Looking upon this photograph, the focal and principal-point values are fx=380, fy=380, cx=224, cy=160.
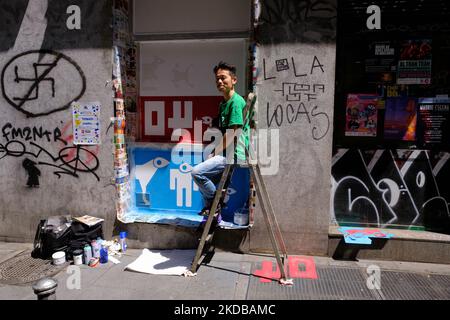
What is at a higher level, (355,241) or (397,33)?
(397,33)

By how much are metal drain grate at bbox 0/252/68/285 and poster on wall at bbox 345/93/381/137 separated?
3.94m

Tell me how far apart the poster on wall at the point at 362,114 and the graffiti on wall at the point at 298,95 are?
0.52 meters

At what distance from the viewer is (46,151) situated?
5141 millimetres

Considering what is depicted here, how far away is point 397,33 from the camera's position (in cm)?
462

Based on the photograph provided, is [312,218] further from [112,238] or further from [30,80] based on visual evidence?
[30,80]

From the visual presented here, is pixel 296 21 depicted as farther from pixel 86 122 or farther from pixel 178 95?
pixel 86 122

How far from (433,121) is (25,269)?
520 centimetres

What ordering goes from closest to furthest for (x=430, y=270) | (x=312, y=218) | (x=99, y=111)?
(x=430, y=270) → (x=312, y=218) → (x=99, y=111)

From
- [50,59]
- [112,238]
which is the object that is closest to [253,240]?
[112,238]

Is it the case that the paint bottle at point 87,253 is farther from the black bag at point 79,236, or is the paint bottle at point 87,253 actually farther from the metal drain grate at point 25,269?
the metal drain grate at point 25,269

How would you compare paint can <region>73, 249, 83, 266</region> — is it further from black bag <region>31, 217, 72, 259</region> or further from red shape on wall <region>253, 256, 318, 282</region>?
red shape on wall <region>253, 256, 318, 282</region>

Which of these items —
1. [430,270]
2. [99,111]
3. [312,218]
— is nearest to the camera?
[430,270]

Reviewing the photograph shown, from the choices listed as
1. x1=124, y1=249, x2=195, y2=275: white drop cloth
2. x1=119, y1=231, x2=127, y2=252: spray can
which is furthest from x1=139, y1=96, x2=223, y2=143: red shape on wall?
x1=124, y1=249, x2=195, y2=275: white drop cloth

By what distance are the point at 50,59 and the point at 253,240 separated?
3.54m
